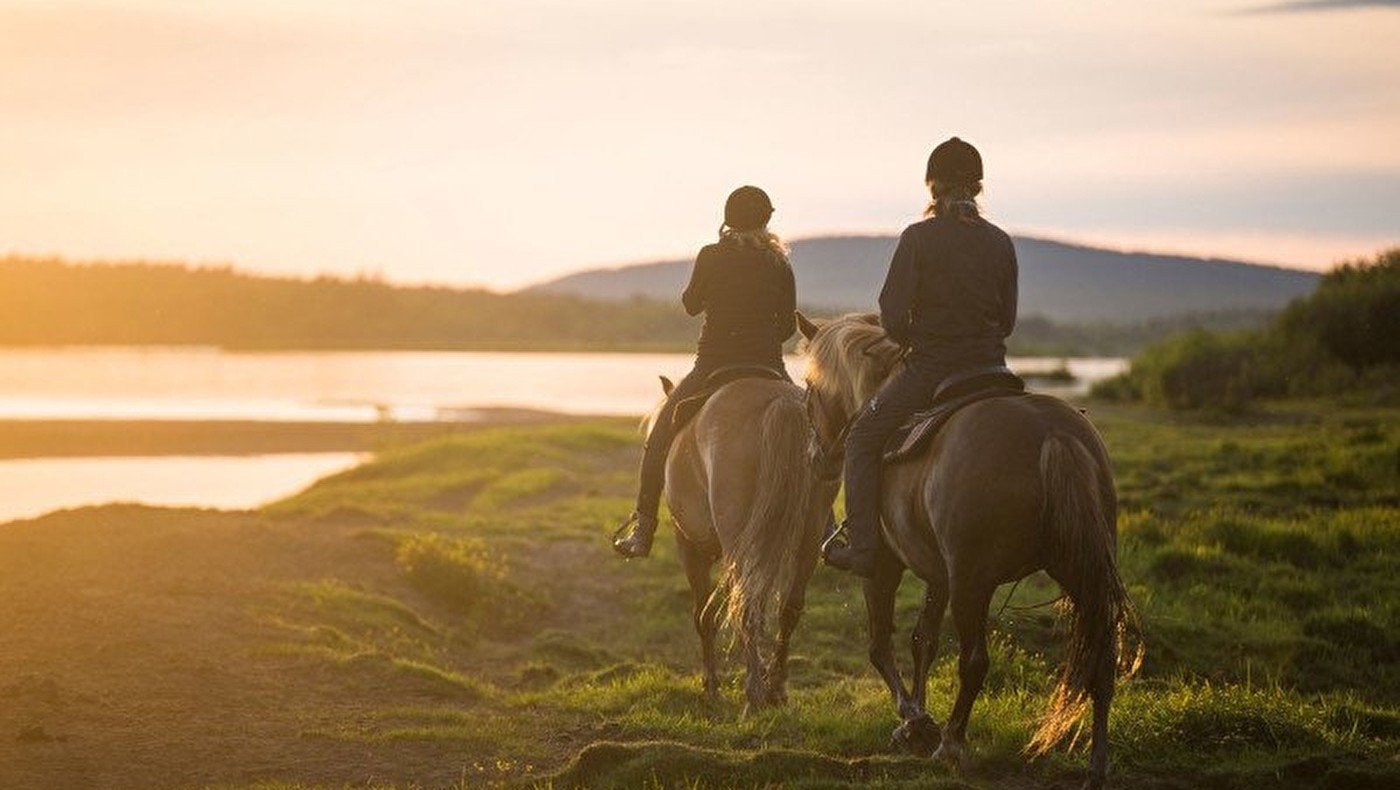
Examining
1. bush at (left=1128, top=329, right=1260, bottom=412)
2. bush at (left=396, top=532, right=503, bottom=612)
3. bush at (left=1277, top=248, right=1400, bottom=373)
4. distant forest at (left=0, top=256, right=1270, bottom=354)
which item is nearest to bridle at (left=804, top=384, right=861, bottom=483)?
bush at (left=396, top=532, right=503, bottom=612)

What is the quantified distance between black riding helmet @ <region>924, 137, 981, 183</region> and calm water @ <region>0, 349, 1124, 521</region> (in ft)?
64.3

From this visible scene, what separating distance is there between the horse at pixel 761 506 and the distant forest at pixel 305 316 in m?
92.9

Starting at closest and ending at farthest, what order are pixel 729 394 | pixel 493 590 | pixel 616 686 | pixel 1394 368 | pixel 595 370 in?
pixel 729 394 → pixel 616 686 → pixel 493 590 → pixel 1394 368 → pixel 595 370

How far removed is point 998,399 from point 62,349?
295 feet

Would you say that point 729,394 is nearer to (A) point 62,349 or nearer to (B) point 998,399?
(B) point 998,399

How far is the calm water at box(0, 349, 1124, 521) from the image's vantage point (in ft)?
92.0

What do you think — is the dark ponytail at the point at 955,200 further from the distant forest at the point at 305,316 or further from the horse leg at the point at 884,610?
the distant forest at the point at 305,316

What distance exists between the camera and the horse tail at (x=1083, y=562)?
265 inches

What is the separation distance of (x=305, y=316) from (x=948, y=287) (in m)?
116

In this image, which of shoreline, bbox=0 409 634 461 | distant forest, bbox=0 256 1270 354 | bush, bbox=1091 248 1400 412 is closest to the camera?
shoreline, bbox=0 409 634 461

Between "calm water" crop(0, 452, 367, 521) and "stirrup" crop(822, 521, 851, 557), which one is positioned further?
"calm water" crop(0, 452, 367, 521)

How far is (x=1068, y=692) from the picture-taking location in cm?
705

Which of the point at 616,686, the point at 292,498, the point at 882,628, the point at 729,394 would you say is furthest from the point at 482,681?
the point at 292,498

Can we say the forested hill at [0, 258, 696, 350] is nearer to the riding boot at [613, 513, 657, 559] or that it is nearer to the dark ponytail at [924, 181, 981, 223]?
the riding boot at [613, 513, 657, 559]
